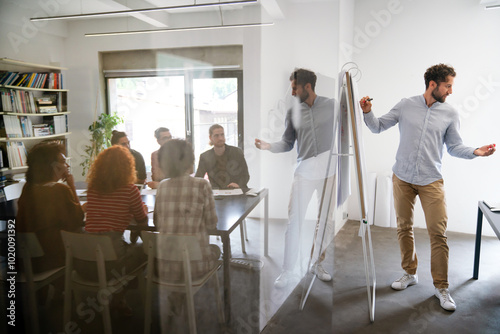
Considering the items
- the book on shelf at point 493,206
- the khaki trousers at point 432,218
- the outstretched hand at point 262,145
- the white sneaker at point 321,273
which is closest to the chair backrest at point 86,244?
the outstretched hand at point 262,145

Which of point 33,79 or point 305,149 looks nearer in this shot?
point 33,79

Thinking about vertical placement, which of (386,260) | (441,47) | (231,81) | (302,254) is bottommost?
(386,260)

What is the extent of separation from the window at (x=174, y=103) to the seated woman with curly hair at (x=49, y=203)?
0.80 feet

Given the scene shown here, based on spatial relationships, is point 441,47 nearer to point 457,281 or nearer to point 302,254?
point 457,281

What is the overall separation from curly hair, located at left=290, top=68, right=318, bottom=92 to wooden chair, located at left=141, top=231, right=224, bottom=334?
0.98 metres

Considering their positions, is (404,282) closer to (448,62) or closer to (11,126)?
(448,62)

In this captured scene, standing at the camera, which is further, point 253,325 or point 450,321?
point 450,321

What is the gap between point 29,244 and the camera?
4.02 feet

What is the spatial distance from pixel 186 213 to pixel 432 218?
1938 mm

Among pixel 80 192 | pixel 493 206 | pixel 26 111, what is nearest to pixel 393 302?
pixel 493 206

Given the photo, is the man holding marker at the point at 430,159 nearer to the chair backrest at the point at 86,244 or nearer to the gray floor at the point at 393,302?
the gray floor at the point at 393,302

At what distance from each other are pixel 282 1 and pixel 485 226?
3.81 m

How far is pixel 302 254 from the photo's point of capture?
2.23 m

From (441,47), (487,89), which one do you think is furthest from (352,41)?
(487,89)
